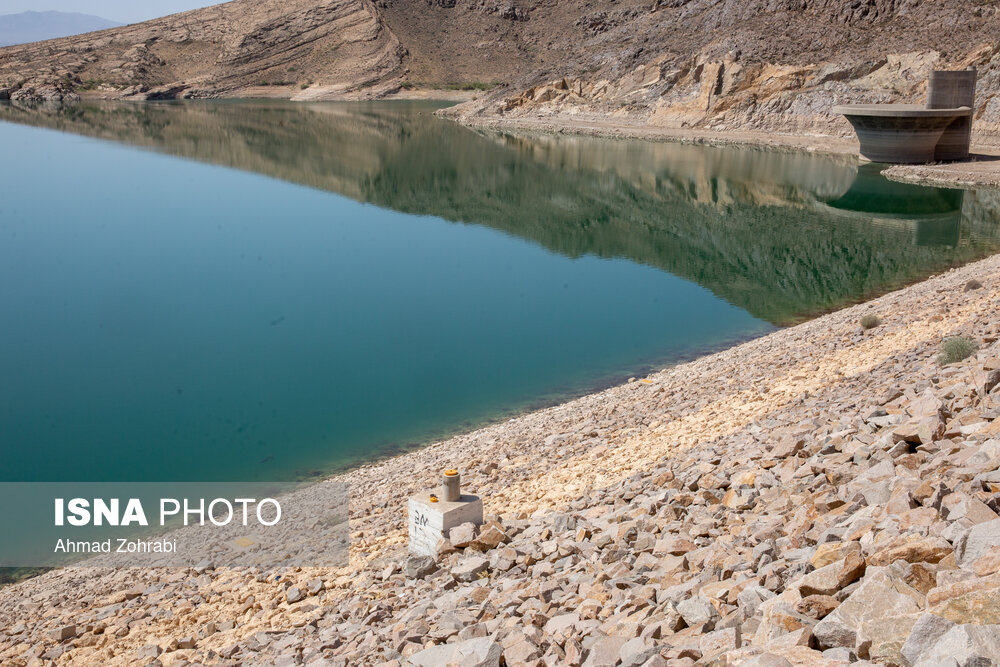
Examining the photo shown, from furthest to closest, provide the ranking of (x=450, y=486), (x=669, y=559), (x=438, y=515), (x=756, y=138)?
(x=756, y=138) → (x=450, y=486) → (x=438, y=515) → (x=669, y=559)

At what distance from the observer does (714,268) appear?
23.1m

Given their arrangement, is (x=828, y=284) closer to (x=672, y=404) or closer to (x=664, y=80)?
(x=672, y=404)

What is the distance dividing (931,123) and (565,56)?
43663mm

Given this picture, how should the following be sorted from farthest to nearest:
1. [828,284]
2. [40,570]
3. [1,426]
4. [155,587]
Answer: [828,284], [1,426], [40,570], [155,587]

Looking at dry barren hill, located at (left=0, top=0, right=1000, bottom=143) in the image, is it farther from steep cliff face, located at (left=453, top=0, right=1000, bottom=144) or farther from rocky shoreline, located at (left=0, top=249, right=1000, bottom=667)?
rocky shoreline, located at (left=0, top=249, right=1000, bottom=667)

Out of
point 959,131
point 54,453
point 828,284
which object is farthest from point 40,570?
point 959,131

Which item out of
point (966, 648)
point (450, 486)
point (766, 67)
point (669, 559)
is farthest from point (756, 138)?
point (966, 648)

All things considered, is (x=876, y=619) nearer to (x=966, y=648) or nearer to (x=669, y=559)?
(x=966, y=648)

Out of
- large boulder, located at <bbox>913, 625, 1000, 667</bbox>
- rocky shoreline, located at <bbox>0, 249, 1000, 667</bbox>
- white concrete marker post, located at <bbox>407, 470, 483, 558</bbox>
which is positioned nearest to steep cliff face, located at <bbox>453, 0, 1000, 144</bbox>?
rocky shoreline, located at <bbox>0, 249, 1000, 667</bbox>

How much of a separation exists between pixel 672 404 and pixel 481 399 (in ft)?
12.7

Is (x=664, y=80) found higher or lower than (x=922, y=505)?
higher

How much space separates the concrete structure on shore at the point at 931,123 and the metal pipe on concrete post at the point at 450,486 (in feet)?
114

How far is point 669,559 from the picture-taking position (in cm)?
552

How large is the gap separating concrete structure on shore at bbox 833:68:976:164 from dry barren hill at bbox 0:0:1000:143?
5.56 meters
